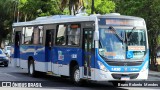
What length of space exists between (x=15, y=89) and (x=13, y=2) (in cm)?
5522

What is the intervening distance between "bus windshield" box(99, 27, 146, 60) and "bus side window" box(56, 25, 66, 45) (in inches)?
129

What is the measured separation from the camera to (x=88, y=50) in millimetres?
17203

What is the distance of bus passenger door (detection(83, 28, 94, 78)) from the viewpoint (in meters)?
16.9

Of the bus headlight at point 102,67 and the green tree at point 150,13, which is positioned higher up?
the green tree at point 150,13

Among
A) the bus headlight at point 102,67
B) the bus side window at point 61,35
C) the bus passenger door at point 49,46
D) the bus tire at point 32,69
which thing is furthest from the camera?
the bus tire at point 32,69

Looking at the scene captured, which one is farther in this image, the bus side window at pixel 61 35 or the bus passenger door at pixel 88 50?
the bus side window at pixel 61 35

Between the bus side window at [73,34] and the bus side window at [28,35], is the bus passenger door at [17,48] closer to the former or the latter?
the bus side window at [28,35]

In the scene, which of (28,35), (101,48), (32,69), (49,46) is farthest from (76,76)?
(28,35)

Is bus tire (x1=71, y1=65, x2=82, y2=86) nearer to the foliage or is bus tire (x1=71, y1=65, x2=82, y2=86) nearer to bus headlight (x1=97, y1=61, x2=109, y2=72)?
bus headlight (x1=97, y1=61, x2=109, y2=72)

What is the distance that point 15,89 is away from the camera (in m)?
16.3

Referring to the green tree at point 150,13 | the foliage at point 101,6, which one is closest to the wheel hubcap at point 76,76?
the green tree at point 150,13

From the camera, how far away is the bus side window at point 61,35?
1952 centimetres

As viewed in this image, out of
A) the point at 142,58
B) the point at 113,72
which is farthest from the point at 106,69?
the point at 142,58

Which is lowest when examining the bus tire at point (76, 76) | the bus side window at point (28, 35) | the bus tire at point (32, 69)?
the bus tire at point (32, 69)
